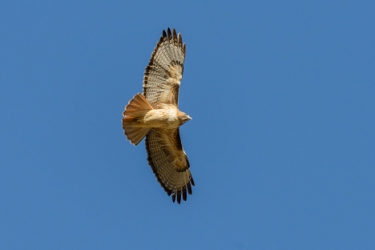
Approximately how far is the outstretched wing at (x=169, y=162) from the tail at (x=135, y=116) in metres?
1.04

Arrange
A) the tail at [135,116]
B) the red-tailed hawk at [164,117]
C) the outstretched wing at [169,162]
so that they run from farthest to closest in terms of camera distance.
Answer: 1. the outstretched wing at [169,162]
2. the red-tailed hawk at [164,117]
3. the tail at [135,116]

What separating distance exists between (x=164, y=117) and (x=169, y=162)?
1659 mm

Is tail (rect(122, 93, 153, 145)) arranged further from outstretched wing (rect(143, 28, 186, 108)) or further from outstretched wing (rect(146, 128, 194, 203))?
outstretched wing (rect(146, 128, 194, 203))

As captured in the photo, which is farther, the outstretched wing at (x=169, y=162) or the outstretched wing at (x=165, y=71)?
the outstretched wing at (x=169, y=162)

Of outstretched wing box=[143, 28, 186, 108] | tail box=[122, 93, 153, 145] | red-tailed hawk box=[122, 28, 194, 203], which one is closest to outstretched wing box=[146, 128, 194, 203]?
red-tailed hawk box=[122, 28, 194, 203]

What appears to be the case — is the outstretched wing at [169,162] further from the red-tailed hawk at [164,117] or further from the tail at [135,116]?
the tail at [135,116]

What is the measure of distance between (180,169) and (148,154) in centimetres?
78

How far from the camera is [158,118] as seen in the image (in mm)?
17000

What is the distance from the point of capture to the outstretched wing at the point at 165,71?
17.7 m

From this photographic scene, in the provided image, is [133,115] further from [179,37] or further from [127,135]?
[179,37]

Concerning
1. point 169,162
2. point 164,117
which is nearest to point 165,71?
point 164,117

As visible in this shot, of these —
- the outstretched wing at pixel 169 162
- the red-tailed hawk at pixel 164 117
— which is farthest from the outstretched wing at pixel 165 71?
the outstretched wing at pixel 169 162

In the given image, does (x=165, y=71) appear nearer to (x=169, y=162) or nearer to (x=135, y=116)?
(x=135, y=116)

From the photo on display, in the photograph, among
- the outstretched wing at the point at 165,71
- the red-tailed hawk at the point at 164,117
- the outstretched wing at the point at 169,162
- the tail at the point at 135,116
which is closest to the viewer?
the tail at the point at 135,116
